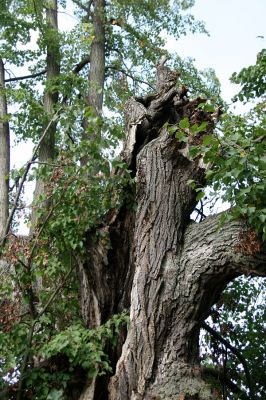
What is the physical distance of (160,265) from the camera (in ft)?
18.6

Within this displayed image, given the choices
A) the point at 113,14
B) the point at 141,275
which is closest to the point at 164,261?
the point at 141,275

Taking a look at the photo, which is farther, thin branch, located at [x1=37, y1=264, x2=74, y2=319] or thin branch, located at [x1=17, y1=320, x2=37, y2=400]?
thin branch, located at [x1=37, y1=264, x2=74, y2=319]

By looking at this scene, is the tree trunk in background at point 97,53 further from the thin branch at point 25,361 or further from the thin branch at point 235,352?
the thin branch at point 25,361

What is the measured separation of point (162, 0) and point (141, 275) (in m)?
9.82

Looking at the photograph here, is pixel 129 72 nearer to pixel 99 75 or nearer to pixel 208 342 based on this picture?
pixel 99 75

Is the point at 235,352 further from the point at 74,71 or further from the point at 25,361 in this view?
the point at 74,71

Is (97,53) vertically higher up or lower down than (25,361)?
higher up

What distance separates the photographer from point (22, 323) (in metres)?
5.73

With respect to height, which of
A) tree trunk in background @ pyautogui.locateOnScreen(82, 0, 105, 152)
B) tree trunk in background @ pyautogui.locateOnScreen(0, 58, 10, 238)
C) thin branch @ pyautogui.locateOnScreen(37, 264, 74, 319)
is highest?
tree trunk in background @ pyautogui.locateOnScreen(82, 0, 105, 152)

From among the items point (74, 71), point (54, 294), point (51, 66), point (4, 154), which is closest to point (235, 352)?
point (54, 294)

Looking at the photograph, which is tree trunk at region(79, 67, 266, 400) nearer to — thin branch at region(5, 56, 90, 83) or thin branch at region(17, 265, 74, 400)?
thin branch at region(17, 265, 74, 400)

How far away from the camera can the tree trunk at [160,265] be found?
17.5 feet

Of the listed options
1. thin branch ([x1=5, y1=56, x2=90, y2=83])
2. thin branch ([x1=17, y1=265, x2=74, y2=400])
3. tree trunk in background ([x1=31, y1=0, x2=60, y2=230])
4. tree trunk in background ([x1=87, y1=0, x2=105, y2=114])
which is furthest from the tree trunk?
thin branch ([x1=5, y1=56, x2=90, y2=83])

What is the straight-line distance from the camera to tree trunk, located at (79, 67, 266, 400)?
17.5 feet
